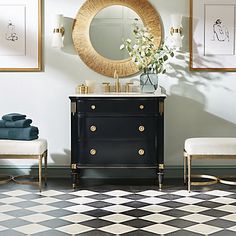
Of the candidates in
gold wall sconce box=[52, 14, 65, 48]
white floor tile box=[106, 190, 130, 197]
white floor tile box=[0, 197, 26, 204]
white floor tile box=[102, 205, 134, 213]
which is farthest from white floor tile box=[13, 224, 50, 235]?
gold wall sconce box=[52, 14, 65, 48]

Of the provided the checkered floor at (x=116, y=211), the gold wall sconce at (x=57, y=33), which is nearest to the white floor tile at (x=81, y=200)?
the checkered floor at (x=116, y=211)

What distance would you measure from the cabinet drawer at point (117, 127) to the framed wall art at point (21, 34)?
2.81 feet

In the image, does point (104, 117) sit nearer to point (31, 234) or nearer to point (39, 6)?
point (39, 6)

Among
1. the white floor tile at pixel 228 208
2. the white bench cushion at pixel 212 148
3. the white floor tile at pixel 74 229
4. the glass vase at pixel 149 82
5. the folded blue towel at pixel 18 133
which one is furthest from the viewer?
the glass vase at pixel 149 82

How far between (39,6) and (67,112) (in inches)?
40.5

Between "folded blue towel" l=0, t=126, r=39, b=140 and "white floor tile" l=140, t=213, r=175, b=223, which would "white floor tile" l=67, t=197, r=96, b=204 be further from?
"folded blue towel" l=0, t=126, r=39, b=140

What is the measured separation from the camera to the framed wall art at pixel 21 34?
18.8ft

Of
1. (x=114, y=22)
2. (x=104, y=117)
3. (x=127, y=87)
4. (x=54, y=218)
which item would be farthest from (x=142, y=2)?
(x=54, y=218)

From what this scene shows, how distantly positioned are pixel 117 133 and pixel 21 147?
831mm

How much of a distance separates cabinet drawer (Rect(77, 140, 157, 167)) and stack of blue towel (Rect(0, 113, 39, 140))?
1.43 feet

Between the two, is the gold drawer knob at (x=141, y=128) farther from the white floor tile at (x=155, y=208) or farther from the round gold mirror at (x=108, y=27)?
the white floor tile at (x=155, y=208)

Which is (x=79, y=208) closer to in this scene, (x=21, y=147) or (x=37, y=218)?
(x=37, y=218)

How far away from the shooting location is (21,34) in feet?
18.9

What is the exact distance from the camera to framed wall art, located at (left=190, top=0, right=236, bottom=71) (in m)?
5.72
